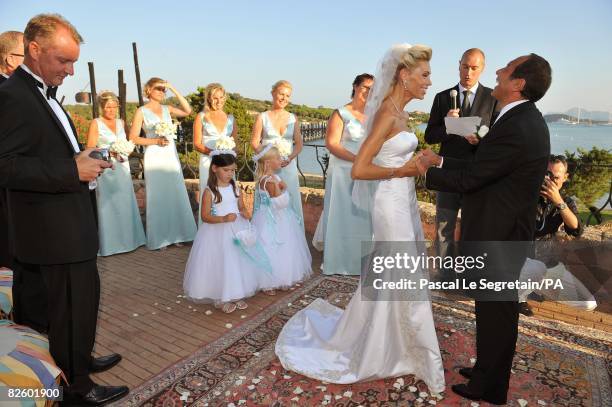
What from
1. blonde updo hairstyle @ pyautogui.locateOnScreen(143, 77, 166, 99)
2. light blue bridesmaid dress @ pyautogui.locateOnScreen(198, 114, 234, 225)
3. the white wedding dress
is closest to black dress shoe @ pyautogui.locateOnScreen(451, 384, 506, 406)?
the white wedding dress

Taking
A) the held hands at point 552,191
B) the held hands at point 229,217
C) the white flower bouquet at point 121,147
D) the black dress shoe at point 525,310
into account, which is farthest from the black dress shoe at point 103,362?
the held hands at point 552,191

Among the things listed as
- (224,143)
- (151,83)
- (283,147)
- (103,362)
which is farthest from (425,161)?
(151,83)

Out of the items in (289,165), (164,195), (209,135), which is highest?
(209,135)

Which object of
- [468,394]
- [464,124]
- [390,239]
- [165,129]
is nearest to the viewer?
[468,394]

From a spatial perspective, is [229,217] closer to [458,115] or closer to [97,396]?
[97,396]

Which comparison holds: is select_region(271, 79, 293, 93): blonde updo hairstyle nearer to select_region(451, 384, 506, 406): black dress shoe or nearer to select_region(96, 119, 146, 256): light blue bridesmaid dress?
select_region(96, 119, 146, 256): light blue bridesmaid dress

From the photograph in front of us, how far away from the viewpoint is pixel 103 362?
3.55 meters

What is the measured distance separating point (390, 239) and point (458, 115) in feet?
7.26

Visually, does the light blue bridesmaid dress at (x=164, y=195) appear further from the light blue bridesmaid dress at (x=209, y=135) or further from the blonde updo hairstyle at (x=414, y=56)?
the blonde updo hairstyle at (x=414, y=56)

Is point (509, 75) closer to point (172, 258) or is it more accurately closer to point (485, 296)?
point (485, 296)

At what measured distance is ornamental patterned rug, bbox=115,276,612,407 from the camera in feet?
10.2

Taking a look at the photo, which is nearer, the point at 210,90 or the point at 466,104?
the point at 466,104

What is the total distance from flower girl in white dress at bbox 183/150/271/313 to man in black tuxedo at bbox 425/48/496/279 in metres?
2.50

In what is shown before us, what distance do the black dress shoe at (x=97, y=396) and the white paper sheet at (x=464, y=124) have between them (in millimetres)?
3656
